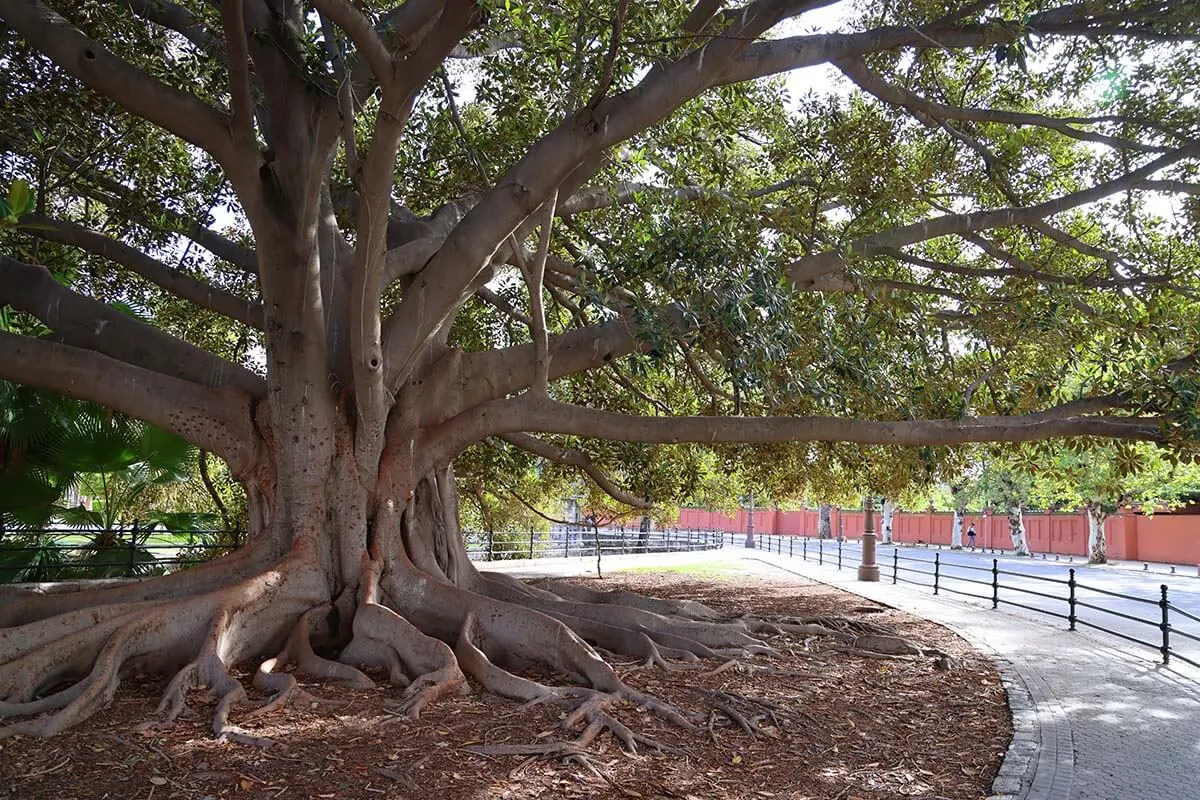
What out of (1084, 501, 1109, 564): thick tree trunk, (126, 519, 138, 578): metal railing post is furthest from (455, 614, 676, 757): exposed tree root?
(1084, 501, 1109, 564): thick tree trunk

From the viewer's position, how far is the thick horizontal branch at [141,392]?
7.64m

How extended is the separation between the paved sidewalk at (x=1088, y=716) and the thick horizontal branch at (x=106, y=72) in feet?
24.1

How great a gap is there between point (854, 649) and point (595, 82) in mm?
6477

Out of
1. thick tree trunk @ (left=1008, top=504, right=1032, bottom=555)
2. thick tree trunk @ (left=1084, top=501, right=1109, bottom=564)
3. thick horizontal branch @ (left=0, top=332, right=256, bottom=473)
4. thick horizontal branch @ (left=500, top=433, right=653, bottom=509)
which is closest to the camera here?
thick horizontal branch @ (left=0, top=332, right=256, bottom=473)

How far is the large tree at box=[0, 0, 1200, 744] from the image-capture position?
6.95 metres

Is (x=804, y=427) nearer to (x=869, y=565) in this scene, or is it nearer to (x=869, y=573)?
(x=869, y=573)

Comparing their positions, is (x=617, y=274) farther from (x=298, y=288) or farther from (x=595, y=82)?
(x=298, y=288)

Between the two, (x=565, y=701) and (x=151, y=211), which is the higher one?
(x=151, y=211)

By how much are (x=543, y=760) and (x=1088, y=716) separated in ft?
15.5

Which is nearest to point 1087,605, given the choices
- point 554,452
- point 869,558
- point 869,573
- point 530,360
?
point 554,452

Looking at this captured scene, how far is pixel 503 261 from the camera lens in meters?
10.1

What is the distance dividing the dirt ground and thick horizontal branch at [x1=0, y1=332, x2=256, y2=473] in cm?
248

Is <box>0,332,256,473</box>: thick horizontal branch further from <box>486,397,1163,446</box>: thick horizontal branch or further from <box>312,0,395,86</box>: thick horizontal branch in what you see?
<box>312,0,395,86</box>: thick horizontal branch

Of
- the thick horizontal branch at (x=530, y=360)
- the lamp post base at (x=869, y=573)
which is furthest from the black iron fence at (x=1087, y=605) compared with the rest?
the thick horizontal branch at (x=530, y=360)
